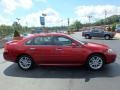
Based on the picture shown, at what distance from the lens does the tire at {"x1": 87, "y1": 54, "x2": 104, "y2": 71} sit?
380 inches

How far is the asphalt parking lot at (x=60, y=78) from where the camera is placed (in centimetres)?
750

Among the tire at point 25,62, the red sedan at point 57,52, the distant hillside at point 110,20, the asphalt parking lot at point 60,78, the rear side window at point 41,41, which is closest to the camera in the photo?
the asphalt parking lot at point 60,78

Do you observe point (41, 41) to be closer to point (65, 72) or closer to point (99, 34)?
point (65, 72)

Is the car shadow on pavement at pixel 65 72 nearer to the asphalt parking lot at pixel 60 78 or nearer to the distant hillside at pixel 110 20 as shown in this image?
the asphalt parking lot at pixel 60 78

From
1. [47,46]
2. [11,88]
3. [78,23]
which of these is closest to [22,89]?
[11,88]

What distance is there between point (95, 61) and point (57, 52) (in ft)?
4.97

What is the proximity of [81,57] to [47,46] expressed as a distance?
4.63 ft

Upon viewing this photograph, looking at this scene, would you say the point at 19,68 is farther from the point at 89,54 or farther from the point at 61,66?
the point at 89,54

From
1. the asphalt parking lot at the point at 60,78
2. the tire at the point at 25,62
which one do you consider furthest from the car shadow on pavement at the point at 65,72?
the tire at the point at 25,62

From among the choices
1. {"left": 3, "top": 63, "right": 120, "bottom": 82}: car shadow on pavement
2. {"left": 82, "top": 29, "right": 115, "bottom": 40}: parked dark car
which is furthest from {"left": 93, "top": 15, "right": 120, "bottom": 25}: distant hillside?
{"left": 3, "top": 63, "right": 120, "bottom": 82}: car shadow on pavement

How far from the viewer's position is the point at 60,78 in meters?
8.64

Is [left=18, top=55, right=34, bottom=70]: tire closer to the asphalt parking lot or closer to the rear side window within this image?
the asphalt parking lot

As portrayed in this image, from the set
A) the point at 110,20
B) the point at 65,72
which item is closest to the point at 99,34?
the point at 65,72

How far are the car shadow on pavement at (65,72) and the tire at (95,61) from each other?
0.23 meters
